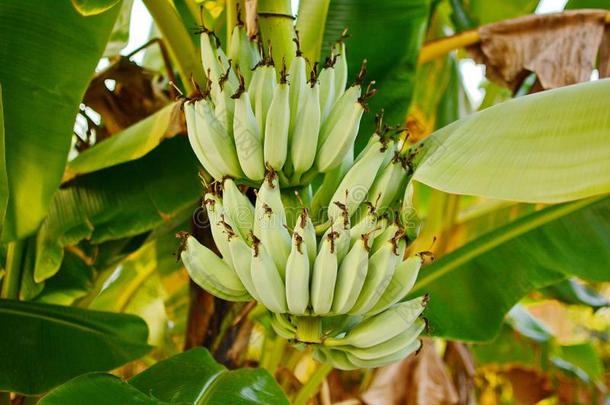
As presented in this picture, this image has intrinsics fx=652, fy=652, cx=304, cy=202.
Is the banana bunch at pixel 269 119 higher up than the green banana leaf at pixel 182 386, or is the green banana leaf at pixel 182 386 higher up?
the banana bunch at pixel 269 119

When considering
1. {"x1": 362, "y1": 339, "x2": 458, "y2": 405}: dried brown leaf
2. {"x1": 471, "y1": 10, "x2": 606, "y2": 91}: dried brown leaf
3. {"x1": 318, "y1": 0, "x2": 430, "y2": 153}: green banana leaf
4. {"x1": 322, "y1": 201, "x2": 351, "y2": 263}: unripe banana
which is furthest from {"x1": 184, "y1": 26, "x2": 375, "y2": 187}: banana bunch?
{"x1": 362, "y1": 339, "x2": 458, "y2": 405}: dried brown leaf

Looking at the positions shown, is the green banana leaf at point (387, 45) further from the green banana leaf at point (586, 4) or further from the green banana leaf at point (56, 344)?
the green banana leaf at point (56, 344)

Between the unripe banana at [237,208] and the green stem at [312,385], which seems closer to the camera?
the unripe banana at [237,208]

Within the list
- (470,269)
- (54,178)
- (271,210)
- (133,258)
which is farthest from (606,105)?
(133,258)

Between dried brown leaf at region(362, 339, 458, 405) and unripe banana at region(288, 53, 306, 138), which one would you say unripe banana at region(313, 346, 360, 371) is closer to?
unripe banana at region(288, 53, 306, 138)

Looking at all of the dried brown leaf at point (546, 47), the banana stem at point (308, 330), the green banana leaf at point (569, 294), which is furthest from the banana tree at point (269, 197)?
the green banana leaf at point (569, 294)

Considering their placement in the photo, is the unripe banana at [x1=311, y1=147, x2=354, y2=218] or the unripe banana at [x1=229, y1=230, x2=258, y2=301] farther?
the unripe banana at [x1=311, y1=147, x2=354, y2=218]

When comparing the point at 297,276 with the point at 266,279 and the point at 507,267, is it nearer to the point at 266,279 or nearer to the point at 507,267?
the point at 266,279

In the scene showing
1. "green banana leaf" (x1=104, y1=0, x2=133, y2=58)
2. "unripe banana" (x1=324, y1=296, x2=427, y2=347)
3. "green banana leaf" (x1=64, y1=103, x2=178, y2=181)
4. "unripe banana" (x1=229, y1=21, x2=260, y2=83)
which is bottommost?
"unripe banana" (x1=324, y1=296, x2=427, y2=347)

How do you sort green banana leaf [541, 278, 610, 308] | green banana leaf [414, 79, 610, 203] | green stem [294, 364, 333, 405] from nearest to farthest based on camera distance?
green banana leaf [414, 79, 610, 203] → green stem [294, 364, 333, 405] → green banana leaf [541, 278, 610, 308]
